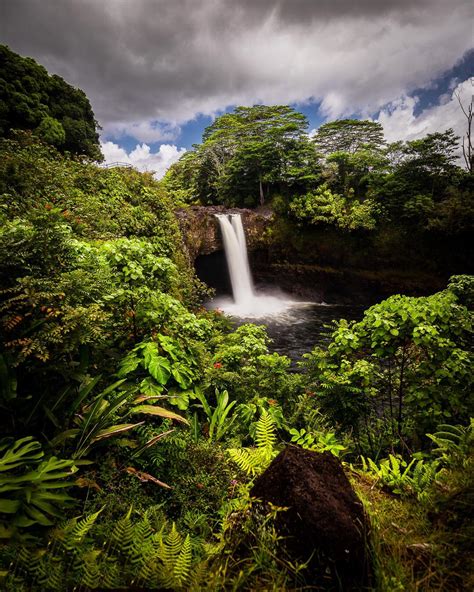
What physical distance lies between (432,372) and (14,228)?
5.00 metres

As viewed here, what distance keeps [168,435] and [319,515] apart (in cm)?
187

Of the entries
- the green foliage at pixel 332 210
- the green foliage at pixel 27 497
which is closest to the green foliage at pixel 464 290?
the green foliage at pixel 27 497

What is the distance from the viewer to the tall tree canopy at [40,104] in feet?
51.0

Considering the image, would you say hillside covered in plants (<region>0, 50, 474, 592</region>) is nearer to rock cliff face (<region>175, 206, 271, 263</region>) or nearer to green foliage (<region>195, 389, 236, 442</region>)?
green foliage (<region>195, 389, 236, 442</region>)

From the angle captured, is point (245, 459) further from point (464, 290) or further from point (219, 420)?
point (464, 290)

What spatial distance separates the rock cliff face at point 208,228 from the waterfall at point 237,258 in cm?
45

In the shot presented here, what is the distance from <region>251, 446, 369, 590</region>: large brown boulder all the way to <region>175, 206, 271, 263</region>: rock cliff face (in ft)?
40.2

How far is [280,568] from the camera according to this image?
1.28 m

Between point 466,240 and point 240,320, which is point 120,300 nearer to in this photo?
point 240,320

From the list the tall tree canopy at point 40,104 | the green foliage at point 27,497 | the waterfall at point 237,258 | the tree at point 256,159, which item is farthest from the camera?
the tree at point 256,159

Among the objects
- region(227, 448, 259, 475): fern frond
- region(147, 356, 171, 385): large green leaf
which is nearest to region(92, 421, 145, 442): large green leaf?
region(147, 356, 171, 385): large green leaf

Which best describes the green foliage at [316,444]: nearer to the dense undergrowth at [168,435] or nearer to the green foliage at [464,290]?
the dense undergrowth at [168,435]

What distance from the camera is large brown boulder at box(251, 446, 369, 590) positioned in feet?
4.05

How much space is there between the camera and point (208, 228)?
17.3m
